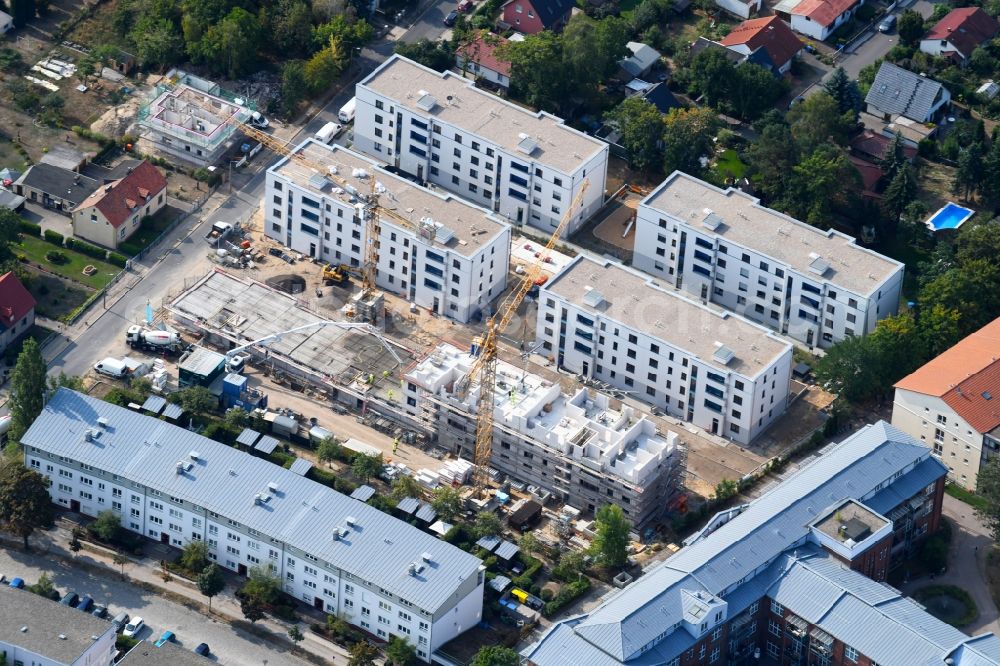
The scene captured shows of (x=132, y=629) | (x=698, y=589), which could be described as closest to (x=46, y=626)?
(x=132, y=629)

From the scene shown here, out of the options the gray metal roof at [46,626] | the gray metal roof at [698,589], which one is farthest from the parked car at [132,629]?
the gray metal roof at [698,589]

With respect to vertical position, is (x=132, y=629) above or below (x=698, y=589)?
below

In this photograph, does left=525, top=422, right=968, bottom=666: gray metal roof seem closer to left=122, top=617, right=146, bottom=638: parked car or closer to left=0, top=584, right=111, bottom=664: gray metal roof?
left=122, top=617, right=146, bottom=638: parked car

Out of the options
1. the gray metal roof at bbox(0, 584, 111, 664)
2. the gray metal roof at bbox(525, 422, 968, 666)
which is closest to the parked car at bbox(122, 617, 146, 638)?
the gray metal roof at bbox(0, 584, 111, 664)

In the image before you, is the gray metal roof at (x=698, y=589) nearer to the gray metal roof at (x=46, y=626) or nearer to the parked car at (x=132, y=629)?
the parked car at (x=132, y=629)

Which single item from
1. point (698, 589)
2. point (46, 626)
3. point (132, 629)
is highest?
point (698, 589)

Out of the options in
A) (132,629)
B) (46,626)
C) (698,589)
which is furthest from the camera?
(132,629)

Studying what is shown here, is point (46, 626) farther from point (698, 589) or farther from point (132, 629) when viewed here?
point (698, 589)

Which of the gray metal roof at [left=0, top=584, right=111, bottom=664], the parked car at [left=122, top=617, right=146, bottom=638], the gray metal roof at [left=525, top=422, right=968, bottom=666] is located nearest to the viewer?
the gray metal roof at [left=0, top=584, right=111, bottom=664]
